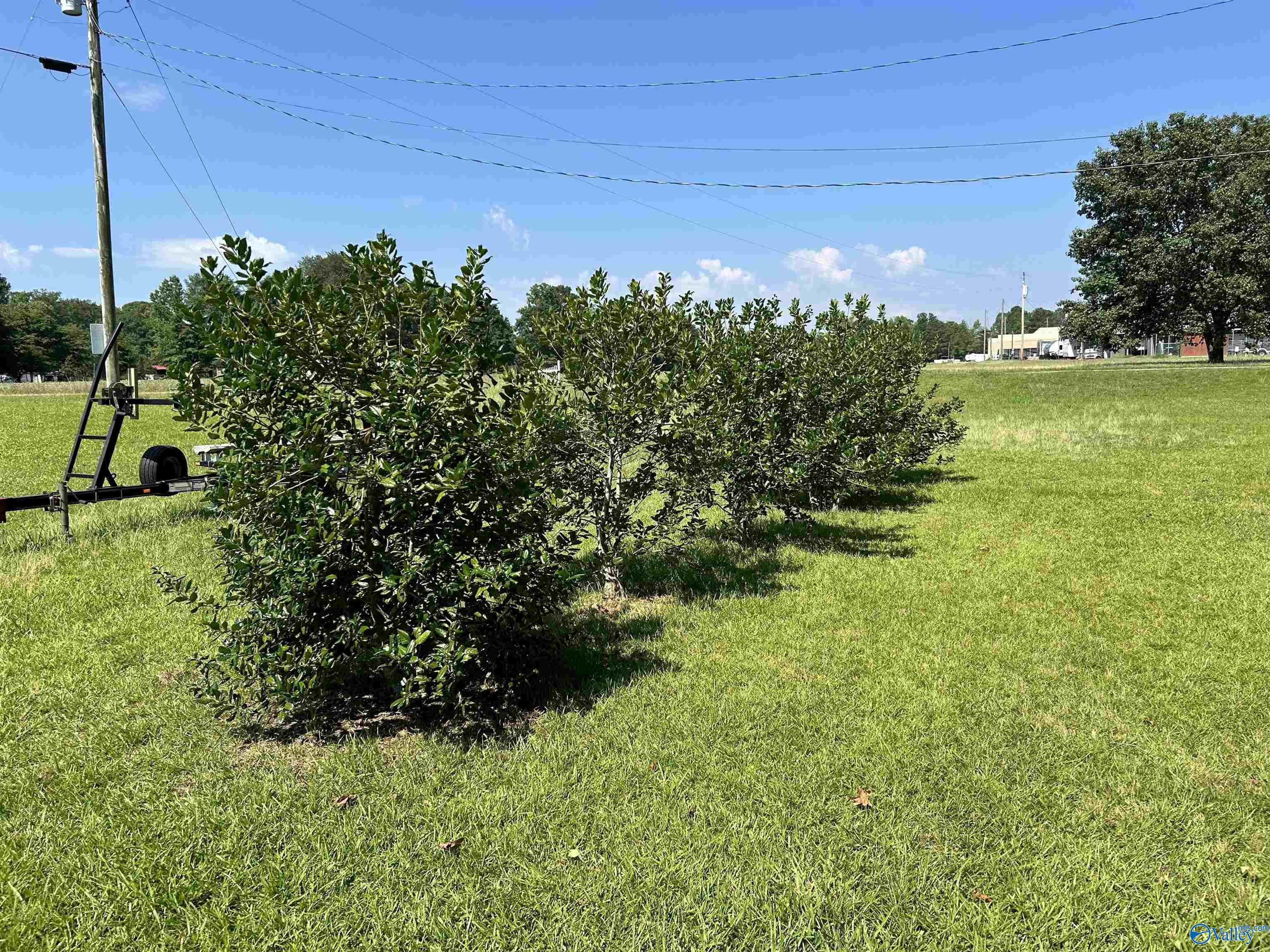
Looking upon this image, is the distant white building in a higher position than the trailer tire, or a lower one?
higher

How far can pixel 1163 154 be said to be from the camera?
40031 mm

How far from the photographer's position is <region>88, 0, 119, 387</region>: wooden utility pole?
36.0 feet

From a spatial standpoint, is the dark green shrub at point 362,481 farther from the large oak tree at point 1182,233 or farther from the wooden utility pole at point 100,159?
the large oak tree at point 1182,233

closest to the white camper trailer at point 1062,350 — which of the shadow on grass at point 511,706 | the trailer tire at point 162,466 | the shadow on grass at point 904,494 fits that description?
the shadow on grass at point 904,494

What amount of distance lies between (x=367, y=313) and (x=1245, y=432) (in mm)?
23946

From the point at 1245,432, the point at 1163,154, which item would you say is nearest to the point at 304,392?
the point at 1245,432

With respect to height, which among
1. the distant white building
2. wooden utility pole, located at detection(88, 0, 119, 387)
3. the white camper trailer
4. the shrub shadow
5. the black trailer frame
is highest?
the distant white building

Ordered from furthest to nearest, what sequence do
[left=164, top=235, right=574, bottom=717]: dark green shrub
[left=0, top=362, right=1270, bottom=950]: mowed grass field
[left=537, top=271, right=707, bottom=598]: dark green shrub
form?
Result: [left=537, top=271, right=707, bottom=598]: dark green shrub
[left=164, top=235, right=574, bottom=717]: dark green shrub
[left=0, top=362, right=1270, bottom=950]: mowed grass field

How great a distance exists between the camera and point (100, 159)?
36.0 ft

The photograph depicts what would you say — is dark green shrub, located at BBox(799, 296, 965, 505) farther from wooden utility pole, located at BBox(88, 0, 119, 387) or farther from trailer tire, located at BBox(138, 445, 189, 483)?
wooden utility pole, located at BBox(88, 0, 119, 387)

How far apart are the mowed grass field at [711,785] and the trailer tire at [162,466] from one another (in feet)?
6.03

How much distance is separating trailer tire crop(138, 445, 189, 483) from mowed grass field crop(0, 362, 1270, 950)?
72.4 inches

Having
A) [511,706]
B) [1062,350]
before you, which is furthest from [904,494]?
[1062,350]

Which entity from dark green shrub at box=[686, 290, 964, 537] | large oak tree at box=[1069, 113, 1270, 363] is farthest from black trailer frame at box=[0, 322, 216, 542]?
large oak tree at box=[1069, 113, 1270, 363]
